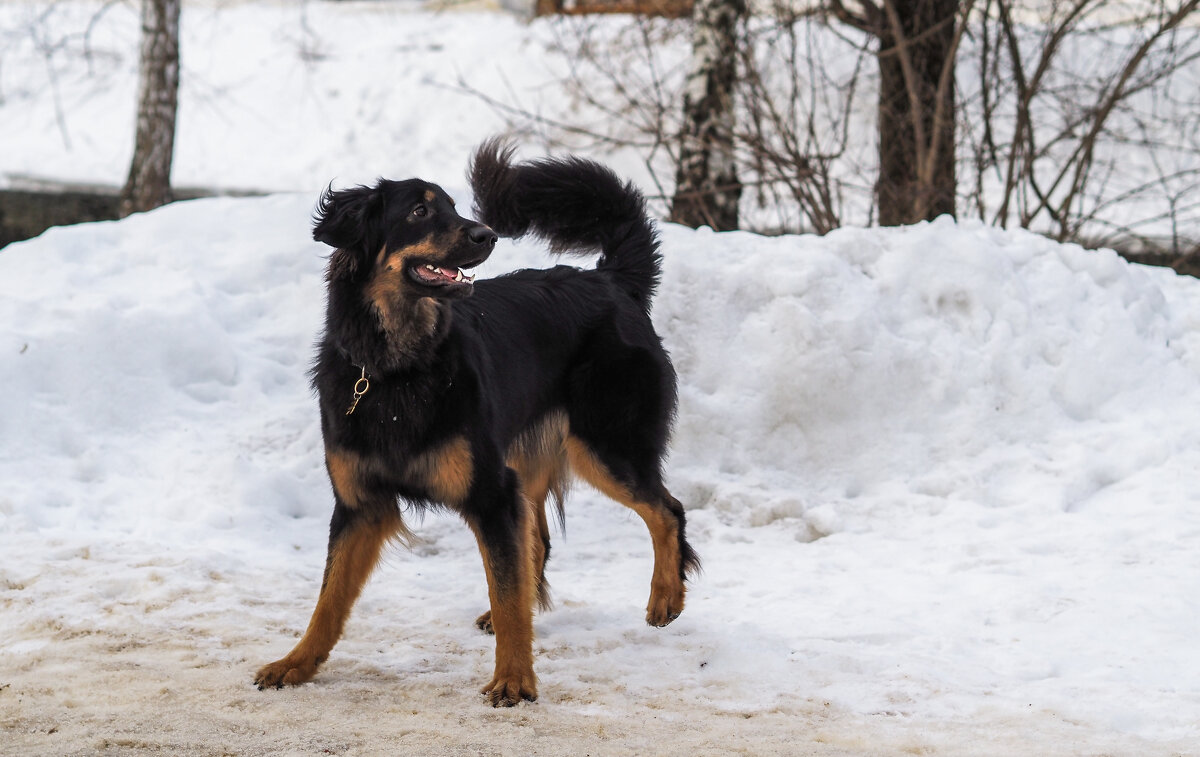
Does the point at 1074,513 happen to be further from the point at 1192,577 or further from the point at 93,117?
the point at 93,117

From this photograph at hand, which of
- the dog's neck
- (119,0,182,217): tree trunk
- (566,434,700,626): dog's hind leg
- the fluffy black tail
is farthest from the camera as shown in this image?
(119,0,182,217): tree trunk

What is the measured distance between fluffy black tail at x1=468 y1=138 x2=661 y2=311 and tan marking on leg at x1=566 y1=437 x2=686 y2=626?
0.83 meters

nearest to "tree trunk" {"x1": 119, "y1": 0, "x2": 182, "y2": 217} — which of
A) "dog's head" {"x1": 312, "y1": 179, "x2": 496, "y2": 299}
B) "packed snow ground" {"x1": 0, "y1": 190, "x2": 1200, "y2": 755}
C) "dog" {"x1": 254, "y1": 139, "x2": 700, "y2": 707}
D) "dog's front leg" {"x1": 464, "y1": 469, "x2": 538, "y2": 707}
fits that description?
"packed snow ground" {"x1": 0, "y1": 190, "x2": 1200, "y2": 755}

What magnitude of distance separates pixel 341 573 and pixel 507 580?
60 centimetres

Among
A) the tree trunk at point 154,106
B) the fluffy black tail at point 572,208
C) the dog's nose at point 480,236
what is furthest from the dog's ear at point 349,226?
the tree trunk at point 154,106

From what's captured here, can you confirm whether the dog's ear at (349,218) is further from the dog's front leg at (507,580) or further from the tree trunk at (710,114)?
the tree trunk at (710,114)

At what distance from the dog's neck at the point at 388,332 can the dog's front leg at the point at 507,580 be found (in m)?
0.52

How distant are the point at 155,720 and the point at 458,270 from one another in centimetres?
163

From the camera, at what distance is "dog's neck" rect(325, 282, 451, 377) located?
3742 millimetres

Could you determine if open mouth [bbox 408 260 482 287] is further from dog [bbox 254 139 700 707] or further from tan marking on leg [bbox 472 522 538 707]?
tan marking on leg [bbox 472 522 538 707]

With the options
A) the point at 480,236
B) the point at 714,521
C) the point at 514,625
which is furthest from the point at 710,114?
the point at 514,625

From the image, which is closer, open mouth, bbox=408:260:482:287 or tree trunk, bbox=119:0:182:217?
open mouth, bbox=408:260:482:287

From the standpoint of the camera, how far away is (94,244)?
22.9ft

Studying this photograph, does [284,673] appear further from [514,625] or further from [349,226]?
[349,226]
